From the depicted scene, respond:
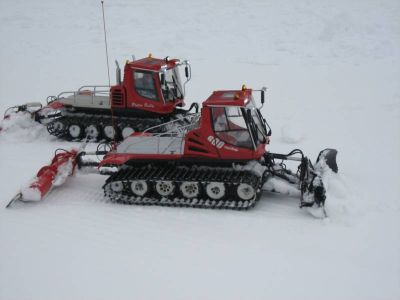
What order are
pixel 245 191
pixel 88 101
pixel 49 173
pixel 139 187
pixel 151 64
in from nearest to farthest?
pixel 245 191 → pixel 139 187 → pixel 49 173 → pixel 151 64 → pixel 88 101

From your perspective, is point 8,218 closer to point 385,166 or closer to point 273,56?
A: point 385,166

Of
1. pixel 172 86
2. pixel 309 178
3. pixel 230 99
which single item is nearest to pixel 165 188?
pixel 230 99

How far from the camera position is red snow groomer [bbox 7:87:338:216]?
9.37 metres

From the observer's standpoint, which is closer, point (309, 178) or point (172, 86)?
point (309, 178)

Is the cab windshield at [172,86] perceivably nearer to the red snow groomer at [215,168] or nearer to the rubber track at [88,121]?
the rubber track at [88,121]

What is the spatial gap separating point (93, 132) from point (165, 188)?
16.2 ft

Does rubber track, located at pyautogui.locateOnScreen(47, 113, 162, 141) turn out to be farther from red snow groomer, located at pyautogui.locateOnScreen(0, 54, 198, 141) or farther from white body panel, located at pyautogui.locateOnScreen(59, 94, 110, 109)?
white body panel, located at pyautogui.locateOnScreen(59, 94, 110, 109)

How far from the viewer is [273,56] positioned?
2055cm

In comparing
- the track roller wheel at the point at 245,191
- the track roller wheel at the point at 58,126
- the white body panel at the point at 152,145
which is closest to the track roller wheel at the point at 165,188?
the white body panel at the point at 152,145

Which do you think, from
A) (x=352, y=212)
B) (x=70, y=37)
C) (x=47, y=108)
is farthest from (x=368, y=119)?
(x=70, y=37)

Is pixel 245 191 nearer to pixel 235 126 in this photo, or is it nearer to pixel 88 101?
pixel 235 126

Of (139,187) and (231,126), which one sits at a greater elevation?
(231,126)

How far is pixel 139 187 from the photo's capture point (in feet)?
32.3

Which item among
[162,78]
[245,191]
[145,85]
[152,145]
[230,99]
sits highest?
[230,99]
